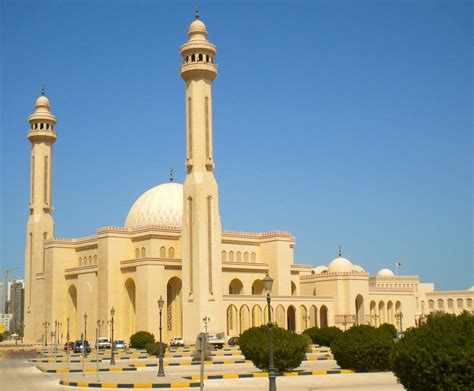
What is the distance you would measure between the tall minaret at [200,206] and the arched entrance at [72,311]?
15.4 m

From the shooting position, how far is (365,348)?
26406 millimetres

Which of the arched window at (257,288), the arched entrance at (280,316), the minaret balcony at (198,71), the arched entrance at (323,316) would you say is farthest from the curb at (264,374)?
the arched entrance at (323,316)

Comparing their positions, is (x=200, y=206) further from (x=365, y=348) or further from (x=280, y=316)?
(x=365, y=348)

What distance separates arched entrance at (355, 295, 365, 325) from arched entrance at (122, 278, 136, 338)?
21523 mm

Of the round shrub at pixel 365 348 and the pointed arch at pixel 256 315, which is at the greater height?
the pointed arch at pixel 256 315

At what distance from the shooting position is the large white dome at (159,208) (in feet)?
219

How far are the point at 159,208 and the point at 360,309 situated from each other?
850 inches

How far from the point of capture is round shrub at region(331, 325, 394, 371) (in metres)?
26.2

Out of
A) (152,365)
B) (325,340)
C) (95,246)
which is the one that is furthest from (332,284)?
(152,365)

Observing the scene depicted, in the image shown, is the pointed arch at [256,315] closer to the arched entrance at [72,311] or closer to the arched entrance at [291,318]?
the arched entrance at [291,318]

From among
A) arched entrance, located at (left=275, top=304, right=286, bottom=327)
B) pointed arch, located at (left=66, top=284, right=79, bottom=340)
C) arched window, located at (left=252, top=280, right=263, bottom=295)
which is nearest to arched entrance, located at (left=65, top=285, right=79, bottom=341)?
pointed arch, located at (left=66, top=284, right=79, bottom=340)

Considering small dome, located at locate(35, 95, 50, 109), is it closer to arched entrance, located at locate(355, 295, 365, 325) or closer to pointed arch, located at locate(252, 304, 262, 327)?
pointed arch, located at locate(252, 304, 262, 327)

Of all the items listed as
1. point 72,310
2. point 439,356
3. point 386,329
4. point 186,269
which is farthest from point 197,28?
point 439,356

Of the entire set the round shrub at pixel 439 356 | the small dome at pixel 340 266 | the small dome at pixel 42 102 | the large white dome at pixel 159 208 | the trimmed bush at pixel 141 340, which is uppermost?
the small dome at pixel 42 102
